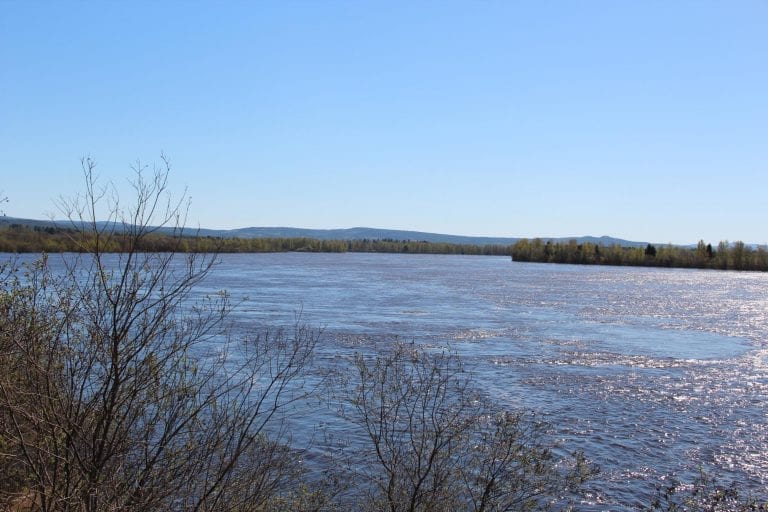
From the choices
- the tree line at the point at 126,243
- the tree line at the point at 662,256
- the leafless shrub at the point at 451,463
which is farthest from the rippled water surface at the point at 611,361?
the tree line at the point at 662,256

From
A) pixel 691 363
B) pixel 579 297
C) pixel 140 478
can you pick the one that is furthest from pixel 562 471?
pixel 579 297

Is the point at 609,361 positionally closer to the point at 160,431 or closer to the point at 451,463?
the point at 451,463

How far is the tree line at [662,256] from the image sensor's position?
377 ft

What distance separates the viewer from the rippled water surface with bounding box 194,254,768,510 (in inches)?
506

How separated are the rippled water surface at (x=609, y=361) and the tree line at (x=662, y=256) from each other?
78056mm

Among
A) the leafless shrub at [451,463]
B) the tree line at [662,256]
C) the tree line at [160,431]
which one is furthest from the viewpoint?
the tree line at [662,256]

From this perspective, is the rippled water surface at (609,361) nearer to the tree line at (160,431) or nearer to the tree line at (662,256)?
the tree line at (160,431)

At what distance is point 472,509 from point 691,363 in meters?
15.8

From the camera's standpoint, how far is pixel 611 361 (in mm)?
22344

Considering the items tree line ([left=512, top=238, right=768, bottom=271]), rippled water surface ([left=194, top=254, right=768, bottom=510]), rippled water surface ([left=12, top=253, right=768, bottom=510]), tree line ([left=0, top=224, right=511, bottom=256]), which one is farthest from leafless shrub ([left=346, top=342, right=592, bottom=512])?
tree line ([left=512, top=238, right=768, bottom=271])

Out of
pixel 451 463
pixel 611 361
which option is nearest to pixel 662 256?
pixel 611 361

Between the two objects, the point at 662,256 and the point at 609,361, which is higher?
the point at 662,256

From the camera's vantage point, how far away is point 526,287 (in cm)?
5828

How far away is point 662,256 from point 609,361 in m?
109
